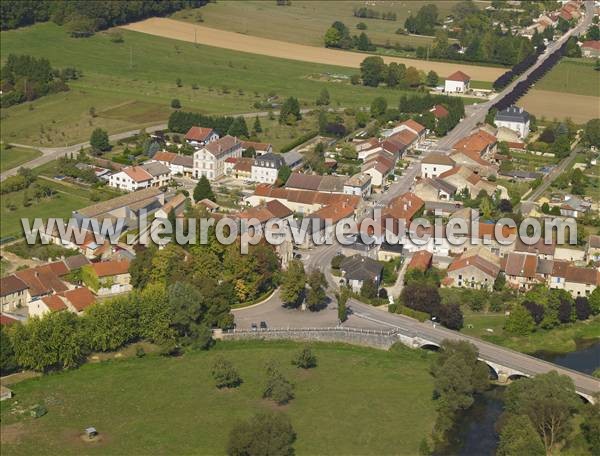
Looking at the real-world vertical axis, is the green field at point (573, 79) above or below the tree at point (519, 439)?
above

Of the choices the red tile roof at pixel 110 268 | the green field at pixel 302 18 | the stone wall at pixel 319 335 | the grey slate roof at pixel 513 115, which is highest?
the green field at pixel 302 18

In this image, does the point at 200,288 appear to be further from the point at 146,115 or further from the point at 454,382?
the point at 146,115

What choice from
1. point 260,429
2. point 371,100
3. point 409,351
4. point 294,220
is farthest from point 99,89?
point 260,429

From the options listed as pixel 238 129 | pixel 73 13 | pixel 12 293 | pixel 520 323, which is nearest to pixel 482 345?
pixel 520 323

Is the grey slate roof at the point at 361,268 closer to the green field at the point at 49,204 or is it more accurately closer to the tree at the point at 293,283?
the tree at the point at 293,283

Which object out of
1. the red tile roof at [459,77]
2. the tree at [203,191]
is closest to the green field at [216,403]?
the tree at [203,191]
